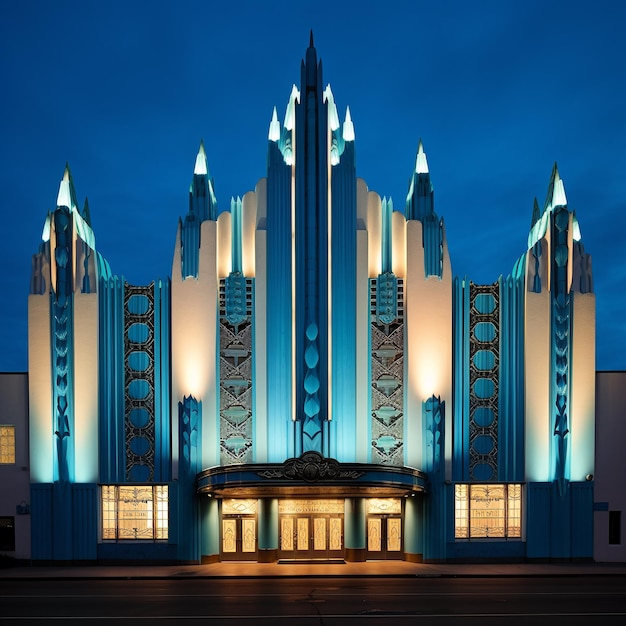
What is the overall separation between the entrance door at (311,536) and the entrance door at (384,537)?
1.24 meters

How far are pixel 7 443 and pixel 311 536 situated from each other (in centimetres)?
1287

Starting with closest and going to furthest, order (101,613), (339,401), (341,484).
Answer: (101,613), (341,484), (339,401)

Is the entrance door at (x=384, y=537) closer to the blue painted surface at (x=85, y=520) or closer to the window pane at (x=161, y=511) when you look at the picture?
the window pane at (x=161, y=511)

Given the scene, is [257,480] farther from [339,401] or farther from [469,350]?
[469,350]

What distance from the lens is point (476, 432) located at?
32.0 m

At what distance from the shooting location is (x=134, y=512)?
1249 inches

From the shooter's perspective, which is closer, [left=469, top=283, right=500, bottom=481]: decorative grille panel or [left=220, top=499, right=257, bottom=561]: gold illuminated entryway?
[left=469, top=283, right=500, bottom=481]: decorative grille panel

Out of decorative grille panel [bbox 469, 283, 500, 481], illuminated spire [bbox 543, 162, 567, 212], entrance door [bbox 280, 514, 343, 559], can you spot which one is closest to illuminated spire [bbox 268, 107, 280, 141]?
decorative grille panel [bbox 469, 283, 500, 481]

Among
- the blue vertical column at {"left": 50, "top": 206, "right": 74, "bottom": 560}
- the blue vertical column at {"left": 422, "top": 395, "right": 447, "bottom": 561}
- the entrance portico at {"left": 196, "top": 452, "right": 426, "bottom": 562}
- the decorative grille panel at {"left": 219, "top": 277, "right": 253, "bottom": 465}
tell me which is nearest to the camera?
the blue vertical column at {"left": 422, "top": 395, "right": 447, "bottom": 561}

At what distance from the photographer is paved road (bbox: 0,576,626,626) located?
61.8ft

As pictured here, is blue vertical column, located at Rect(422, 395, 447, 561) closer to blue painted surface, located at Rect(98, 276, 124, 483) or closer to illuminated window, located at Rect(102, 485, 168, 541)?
illuminated window, located at Rect(102, 485, 168, 541)

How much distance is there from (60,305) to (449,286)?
51.2 feet

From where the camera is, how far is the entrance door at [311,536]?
104 feet

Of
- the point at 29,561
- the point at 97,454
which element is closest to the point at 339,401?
the point at 97,454
